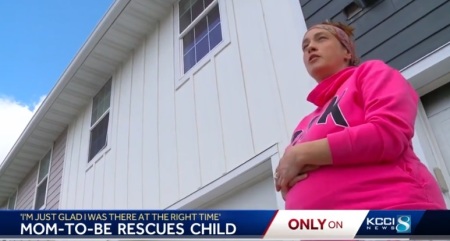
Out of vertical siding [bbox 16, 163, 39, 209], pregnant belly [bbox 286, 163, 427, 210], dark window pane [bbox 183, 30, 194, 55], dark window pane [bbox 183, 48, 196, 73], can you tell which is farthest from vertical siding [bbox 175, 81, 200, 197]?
vertical siding [bbox 16, 163, 39, 209]

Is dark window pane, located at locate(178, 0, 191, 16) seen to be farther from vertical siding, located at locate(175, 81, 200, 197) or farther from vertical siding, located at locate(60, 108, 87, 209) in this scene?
vertical siding, located at locate(60, 108, 87, 209)

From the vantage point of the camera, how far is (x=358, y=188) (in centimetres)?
104

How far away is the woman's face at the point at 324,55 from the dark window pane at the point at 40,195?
282 inches

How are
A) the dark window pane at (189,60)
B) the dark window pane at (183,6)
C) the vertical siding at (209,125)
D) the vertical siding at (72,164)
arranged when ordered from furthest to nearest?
1. the vertical siding at (72,164)
2. the dark window pane at (183,6)
3. the dark window pane at (189,60)
4. the vertical siding at (209,125)

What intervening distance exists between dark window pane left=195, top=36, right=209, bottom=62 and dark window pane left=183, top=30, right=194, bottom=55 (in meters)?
0.17

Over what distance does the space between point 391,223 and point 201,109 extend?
305cm

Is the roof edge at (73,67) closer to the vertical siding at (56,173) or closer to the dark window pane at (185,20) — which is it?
the vertical siding at (56,173)

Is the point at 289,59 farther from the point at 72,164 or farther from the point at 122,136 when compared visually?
the point at 72,164

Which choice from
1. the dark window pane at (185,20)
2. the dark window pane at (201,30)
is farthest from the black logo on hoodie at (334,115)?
the dark window pane at (185,20)

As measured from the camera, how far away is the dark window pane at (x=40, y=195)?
7.62 meters

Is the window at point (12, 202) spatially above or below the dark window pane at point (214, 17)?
above

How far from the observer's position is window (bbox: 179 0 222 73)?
4.27 m

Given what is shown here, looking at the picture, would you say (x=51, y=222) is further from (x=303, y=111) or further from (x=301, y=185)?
(x=303, y=111)

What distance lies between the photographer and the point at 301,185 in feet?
3.85
